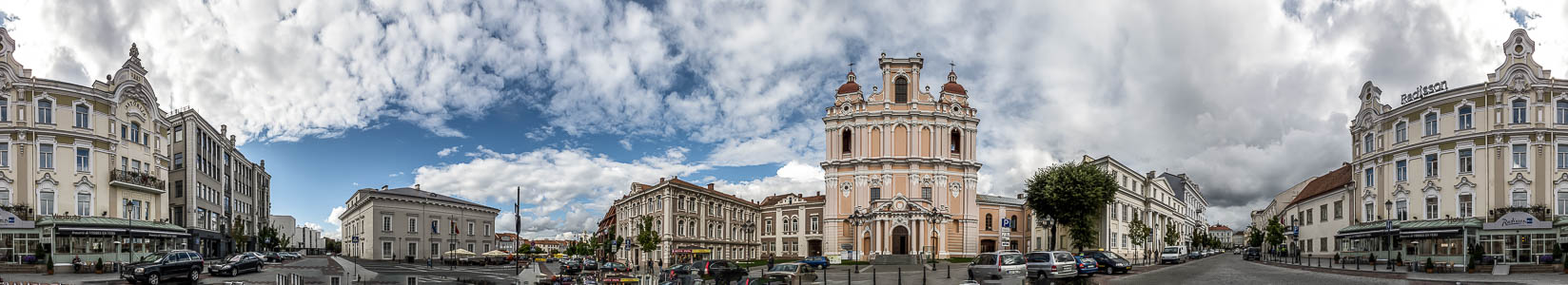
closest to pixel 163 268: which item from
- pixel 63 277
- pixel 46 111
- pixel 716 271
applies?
pixel 63 277

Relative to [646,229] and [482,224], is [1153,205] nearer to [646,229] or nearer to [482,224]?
[646,229]

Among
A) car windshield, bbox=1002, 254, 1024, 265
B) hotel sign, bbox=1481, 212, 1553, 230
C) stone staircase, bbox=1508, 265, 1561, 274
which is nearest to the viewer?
car windshield, bbox=1002, 254, 1024, 265

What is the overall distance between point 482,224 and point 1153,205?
227 feet

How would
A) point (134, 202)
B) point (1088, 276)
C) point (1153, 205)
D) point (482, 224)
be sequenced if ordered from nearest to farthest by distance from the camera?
point (1088, 276) → point (134, 202) → point (1153, 205) → point (482, 224)

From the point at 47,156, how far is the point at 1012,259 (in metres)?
51.2

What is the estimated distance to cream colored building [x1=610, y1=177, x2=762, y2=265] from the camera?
83688 millimetres

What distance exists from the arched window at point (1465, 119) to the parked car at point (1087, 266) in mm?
23027

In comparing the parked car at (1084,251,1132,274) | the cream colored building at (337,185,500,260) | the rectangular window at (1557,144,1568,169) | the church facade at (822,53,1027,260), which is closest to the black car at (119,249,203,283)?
the parked car at (1084,251,1132,274)

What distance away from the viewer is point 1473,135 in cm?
4700

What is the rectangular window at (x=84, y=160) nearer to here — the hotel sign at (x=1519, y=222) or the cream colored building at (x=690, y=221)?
the cream colored building at (x=690, y=221)

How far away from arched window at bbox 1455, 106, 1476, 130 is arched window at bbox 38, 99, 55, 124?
7484 cm

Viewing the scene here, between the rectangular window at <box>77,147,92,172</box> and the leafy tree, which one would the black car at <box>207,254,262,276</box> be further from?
the leafy tree

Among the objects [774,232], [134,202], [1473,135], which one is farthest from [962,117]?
[134,202]

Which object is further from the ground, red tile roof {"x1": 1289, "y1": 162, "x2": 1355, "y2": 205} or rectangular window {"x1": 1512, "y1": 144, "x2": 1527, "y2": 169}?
rectangular window {"x1": 1512, "y1": 144, "x2": 1527, "y2": 169}
